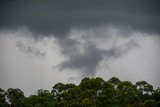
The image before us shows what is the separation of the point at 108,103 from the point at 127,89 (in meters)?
11.3

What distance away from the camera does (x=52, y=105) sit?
104938 millimetres

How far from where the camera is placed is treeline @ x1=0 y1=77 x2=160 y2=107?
10119 centimetres

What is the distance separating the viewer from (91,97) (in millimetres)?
103438

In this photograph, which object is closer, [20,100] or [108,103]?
[108,103]

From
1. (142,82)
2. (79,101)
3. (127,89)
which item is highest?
(142,82)

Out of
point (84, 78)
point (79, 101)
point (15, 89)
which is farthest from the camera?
point (15, 89)

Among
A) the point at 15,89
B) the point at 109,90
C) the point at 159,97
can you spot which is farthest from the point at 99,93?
the point at 15,89

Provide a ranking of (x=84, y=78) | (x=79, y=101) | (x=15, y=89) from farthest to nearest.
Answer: (x=15, y=89)
(x=84, y=78)
(x=79, y=101)

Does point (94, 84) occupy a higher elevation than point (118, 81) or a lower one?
lower

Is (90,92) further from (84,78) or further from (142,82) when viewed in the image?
(142,82)

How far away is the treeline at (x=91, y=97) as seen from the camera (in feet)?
A: 332

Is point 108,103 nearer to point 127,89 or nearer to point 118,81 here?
point 127,89

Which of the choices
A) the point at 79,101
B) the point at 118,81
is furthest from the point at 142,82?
the point at 79,101

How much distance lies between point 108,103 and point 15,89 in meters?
30.4
